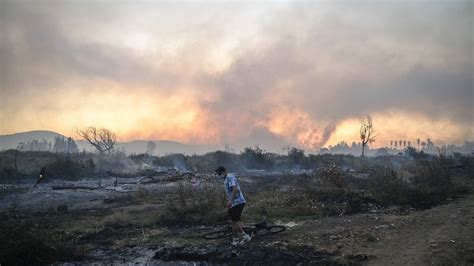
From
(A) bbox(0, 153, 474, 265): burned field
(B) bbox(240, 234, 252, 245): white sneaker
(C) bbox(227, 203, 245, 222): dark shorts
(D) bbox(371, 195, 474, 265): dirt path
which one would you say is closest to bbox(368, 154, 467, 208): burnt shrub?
(A) bbox(0, 153, 474, 265): burned field

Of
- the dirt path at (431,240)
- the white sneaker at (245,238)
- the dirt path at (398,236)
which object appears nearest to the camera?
the dirt path at (431,240)

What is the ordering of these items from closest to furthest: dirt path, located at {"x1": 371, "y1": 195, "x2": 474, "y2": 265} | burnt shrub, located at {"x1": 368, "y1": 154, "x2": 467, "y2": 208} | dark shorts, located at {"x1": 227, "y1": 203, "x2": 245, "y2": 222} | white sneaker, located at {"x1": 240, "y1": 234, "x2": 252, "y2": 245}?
dirt path, located at {"x1": 371, "y1": 195, "x2": 474, "y2": 265}, white sneaker, located at {"x1": 240, "y1": 234, "x2": 252, "y2": 245}, dark shorts, located at {"x1": 227, "y1": 203, "x2": 245, "y2": 222}, burnt shrub, located at {"x1": 368, "y1": 154, "x2": 467, "y2": 208}

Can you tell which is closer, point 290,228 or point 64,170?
point 290,228

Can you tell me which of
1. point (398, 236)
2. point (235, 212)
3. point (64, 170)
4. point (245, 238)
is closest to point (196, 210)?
point (235, 212)

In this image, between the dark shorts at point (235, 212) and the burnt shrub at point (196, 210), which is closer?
the dark shorts at point (235, 212)

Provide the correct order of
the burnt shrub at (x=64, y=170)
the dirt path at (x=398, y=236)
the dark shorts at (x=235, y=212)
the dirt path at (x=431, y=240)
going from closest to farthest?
the dirt path at (x=431, y=240)
the dirt path at (x=398, y=236)
the dark shorts at (x=235, y=212)
the burnt shrub at (x=64, y=170)

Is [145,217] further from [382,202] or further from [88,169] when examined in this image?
[88,169]

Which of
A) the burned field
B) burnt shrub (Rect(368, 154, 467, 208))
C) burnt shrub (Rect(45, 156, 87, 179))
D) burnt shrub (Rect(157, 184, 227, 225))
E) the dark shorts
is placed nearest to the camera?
the burned field

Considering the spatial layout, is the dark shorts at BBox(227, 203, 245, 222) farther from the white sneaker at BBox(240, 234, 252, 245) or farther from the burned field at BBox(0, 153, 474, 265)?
the burned field at BBox(0, 153, 474, 265)

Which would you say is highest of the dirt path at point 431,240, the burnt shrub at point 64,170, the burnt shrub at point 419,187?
the burnt shrub at point 419,187

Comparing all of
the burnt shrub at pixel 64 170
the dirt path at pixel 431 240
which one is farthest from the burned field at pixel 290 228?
the burnt shrub at pixel 64 170

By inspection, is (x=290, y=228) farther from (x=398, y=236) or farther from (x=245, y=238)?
(x=398, y=236)

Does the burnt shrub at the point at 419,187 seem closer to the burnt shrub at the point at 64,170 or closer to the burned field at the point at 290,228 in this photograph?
the burned field at the point at 290,228

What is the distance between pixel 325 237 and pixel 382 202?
5.40m
